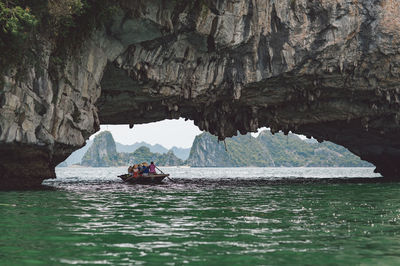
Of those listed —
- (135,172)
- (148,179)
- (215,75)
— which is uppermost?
(215,75)

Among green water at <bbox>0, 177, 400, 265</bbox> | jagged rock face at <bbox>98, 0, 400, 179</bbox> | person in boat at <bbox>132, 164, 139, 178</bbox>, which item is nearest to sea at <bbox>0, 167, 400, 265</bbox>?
green water at <bbox>0, 177, 400, 265</bbox>

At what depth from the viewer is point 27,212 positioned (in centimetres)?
1291

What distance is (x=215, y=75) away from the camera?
30.3m

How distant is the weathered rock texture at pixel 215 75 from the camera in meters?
23.1

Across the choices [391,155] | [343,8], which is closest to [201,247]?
[343,8]

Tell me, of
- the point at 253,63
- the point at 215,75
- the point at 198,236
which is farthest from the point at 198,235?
the point at 253,63

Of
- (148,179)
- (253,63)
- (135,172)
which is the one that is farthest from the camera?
(135,172)

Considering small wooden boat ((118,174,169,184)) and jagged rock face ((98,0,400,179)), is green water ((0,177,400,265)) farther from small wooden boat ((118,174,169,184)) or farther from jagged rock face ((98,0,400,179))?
small wooden boat ((118,174,169,184))

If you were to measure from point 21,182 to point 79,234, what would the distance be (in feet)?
54.6

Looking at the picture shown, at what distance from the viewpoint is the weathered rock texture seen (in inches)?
909

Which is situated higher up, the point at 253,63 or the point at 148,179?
the point at 253,63

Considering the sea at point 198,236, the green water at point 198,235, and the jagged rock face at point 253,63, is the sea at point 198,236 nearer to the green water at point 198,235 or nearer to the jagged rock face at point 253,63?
the green water at point 198,235

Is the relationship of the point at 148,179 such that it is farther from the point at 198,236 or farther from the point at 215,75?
the point at 198,236

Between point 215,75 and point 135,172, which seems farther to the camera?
point 135,172
